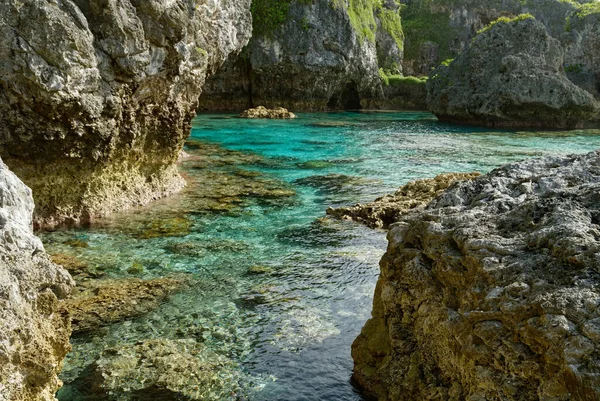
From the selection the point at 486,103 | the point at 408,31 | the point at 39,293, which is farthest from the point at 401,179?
the point at 408,31

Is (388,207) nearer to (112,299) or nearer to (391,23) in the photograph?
(112,299)

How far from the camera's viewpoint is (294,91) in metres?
42.8

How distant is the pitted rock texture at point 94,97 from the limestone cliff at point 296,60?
2962 cm

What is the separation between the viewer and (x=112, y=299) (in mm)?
6324

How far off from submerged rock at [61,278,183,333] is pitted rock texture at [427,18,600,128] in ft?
95.9

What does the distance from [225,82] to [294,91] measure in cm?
523

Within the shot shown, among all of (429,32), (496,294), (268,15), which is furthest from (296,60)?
(496,294)

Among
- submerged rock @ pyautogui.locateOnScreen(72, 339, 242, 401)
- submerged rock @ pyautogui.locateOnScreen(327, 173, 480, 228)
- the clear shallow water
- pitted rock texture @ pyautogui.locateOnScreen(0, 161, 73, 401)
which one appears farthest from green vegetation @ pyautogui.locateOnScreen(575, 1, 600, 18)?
pitted rock texture @ pyautogui.locateOnScreen(0, 161, 73, 401)

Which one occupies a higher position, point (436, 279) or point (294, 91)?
point (294, 91)

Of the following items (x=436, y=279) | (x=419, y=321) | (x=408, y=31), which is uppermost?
(x=408, y=31)

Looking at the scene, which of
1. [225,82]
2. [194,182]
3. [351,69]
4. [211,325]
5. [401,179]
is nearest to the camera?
[211,325]

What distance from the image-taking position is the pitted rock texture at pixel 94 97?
308 inches

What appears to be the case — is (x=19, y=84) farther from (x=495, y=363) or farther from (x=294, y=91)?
(x=294, y=91)

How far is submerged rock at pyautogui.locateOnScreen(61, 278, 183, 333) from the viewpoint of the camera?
5.89 metres
